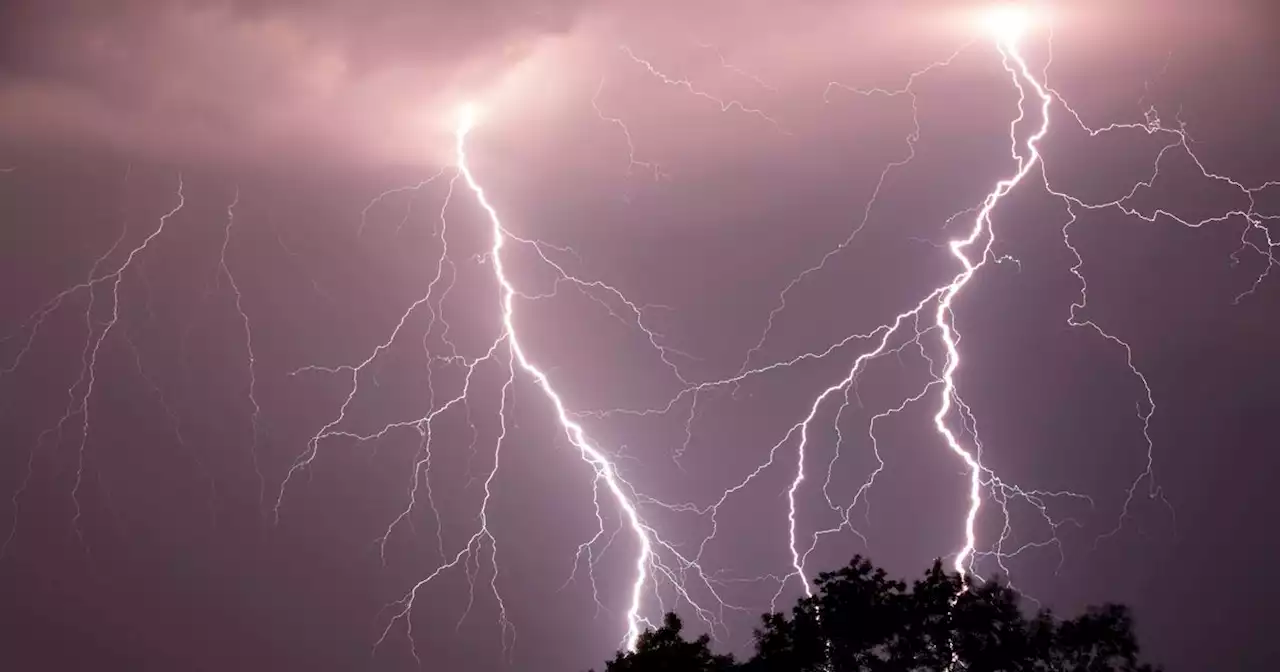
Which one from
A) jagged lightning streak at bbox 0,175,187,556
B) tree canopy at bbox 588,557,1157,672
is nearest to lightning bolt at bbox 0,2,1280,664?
jagged lightning streak at bbox 0,175,187,556

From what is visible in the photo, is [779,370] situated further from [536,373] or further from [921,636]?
[921,636]

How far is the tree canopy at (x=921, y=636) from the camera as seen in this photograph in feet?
22.7

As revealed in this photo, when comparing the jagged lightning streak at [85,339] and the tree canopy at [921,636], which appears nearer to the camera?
the tree canopy at [921,636]

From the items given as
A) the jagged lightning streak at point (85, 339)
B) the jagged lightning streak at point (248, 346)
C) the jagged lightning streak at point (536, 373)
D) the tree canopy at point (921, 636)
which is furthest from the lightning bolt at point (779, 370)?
the tree canopy at point (921, 636)

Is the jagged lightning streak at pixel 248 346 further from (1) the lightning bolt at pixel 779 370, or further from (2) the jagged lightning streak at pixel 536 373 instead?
(2) the jagged lightning streak at pixel 536 373

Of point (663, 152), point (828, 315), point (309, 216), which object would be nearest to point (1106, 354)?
point (828, 315)

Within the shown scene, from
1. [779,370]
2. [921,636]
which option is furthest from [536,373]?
[921,636]


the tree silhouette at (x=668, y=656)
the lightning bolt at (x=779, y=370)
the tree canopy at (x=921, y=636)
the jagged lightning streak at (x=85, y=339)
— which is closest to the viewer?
the tree silhouette at (x=668, y=656)

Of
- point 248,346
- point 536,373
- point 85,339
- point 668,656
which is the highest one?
point 536,373

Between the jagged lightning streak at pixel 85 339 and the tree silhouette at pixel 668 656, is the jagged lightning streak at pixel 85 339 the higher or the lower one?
the higher one

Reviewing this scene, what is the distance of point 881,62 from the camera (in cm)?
1209

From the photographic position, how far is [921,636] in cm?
725

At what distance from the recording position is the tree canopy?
22.7 ft

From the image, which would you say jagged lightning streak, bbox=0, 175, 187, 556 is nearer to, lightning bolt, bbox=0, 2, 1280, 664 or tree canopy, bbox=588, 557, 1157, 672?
lightning bolt, bbox=0, 2, 1280, 664
